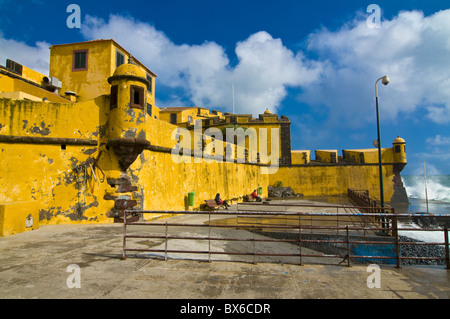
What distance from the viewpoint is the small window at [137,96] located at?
10.0 meters

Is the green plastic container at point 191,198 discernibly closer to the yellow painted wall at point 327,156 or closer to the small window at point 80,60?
the small window at point 80,60

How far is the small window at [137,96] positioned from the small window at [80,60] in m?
9.55

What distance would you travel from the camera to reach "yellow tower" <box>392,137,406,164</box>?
2667cm

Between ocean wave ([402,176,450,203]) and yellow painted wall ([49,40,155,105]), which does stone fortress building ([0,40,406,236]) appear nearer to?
yellow painted wall ([49,40,155,105])

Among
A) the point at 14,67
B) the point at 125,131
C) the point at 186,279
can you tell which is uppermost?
the point at 14,67

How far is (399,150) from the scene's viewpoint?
26828mm

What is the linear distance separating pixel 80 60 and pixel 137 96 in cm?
1007

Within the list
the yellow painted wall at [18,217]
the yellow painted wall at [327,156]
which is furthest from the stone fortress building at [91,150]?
the yellow painted wall at [327,156]

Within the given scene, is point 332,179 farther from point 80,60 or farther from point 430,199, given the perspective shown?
point 80,60

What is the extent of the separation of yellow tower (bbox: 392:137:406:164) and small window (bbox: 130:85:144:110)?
88.9ft

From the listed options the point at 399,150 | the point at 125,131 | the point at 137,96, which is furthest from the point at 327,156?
the point at 125,131

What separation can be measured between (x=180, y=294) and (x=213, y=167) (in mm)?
13513

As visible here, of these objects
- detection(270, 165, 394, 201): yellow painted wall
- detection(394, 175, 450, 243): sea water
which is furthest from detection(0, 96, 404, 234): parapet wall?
detection(270, 165, 394, 201): yellow painted wall
